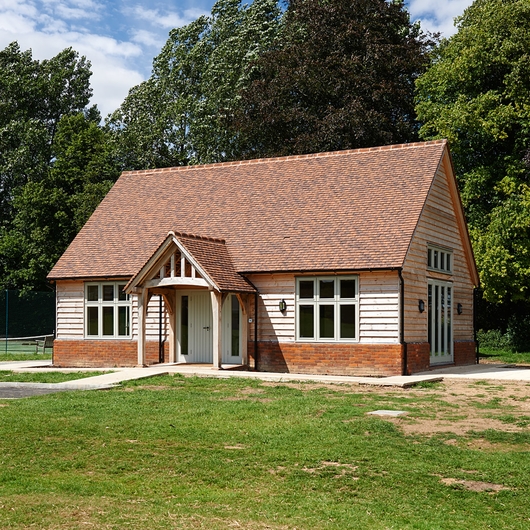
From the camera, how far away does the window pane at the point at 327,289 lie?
23094mm

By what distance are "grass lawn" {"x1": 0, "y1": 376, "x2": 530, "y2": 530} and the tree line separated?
1999 cm

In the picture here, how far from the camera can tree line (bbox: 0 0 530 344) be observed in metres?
33.0

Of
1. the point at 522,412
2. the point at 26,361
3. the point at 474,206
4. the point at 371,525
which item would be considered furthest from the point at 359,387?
the point at 474,206

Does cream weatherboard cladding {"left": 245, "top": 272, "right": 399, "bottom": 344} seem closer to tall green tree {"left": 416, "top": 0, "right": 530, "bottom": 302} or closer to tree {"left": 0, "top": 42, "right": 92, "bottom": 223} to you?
tall green tree {"left": 416, "top": 0, "right": 530, "bottom": 302}

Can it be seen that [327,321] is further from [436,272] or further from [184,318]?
[184,318]

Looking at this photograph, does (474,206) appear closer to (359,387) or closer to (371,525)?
(359,387)

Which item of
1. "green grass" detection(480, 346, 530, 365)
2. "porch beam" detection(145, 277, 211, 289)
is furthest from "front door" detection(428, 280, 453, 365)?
"porch beam" detection(145, 277, 211, 289)

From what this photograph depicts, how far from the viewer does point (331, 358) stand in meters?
23.0

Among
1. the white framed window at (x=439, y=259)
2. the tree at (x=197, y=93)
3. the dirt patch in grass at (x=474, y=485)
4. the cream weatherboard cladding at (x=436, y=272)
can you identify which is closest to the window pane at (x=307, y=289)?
the cream weatherboard cladding at (x=436, y=272)

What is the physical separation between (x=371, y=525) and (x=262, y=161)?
74.4 feet

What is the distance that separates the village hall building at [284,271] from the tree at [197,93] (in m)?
18.3

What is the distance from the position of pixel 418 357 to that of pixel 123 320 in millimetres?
9244

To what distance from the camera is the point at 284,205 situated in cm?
2631

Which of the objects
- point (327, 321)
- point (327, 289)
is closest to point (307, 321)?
point (327, 321)
